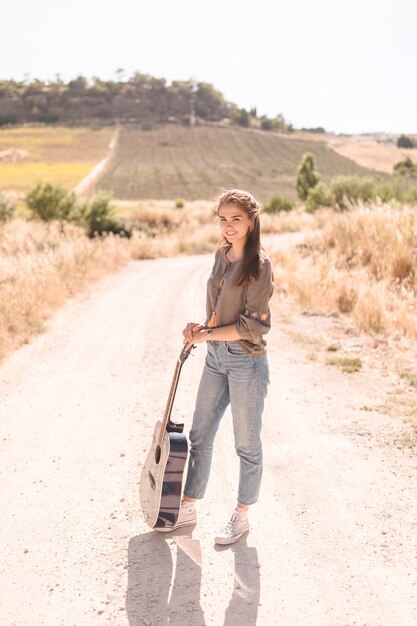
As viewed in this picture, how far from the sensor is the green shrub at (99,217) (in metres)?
21.4

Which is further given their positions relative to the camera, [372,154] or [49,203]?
[372,154]

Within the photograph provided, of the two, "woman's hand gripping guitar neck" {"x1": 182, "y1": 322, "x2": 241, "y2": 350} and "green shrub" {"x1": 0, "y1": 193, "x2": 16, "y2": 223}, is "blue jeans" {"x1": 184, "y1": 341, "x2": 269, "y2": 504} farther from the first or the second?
"green shrub" {"x1": 0, "y1": 193, "x2": 16, "y2": 223}

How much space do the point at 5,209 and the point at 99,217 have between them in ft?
11.0

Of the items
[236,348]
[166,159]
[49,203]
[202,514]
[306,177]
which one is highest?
[166,159]

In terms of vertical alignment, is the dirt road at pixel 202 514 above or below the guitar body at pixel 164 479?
below

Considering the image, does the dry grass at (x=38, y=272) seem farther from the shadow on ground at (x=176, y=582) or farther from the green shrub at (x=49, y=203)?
the shadow on ground at (x=176, y=582)

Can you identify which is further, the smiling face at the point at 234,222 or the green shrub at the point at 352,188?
the green shrub at the point at 352,188

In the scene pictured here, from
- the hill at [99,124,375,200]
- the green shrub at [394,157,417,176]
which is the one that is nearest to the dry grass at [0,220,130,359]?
the hill at [99,124,375,200]

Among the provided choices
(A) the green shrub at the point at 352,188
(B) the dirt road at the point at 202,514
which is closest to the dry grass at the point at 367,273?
(B) the dirt road at the point at 202,514

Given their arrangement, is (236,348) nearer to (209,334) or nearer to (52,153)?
(209,334)

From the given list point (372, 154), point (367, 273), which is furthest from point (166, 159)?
point (367, 273)

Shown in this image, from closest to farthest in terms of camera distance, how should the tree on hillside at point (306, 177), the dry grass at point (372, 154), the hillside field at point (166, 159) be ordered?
the tree on hillside at point (306, 177)
the hillside field at point (166, 159)
the dry grass at point (372, 154)

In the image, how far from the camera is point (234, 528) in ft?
11.7

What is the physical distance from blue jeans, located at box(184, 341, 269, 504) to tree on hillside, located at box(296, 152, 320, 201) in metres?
36.9
